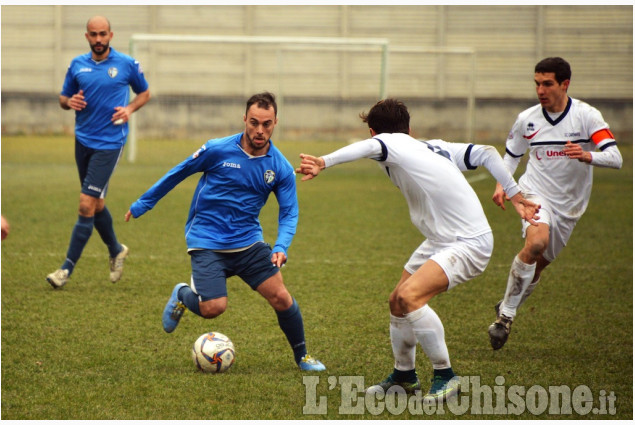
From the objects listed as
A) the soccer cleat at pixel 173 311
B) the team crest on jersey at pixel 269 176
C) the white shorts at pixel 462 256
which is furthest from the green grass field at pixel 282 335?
the team crest on jersey at pixel 269 176

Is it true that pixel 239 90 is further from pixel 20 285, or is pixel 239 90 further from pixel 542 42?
pixel 20 285

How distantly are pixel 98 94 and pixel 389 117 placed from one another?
4202 mm

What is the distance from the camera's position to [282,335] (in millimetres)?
6309

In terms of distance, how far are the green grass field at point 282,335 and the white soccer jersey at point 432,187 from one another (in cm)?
99

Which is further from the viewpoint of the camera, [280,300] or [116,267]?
[116,267]

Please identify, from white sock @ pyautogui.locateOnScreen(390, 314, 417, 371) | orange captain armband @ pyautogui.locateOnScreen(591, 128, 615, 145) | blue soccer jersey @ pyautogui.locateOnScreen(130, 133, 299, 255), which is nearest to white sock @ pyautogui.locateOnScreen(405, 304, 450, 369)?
white sock @ pyautogui.locateOnScreen(390, 314, 417, 371)

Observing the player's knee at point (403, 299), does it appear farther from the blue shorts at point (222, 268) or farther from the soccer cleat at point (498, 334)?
the soccer cleat at point (498, 334)

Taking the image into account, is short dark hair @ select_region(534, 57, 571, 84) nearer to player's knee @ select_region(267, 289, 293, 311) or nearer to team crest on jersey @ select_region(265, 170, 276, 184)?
team crest on jersey @ select_region(265, 170, 276, 184)

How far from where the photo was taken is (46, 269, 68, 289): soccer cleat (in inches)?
303

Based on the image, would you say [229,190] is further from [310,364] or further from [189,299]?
[310,364]

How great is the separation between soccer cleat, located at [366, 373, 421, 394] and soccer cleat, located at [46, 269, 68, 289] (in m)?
3.79

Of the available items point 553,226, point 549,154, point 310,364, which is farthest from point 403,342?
point 549,154

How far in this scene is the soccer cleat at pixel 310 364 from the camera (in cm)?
539

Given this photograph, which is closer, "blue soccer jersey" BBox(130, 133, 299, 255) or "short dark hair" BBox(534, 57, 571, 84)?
"blue soccer jersey" BBox(130, 133, 299, 255)
